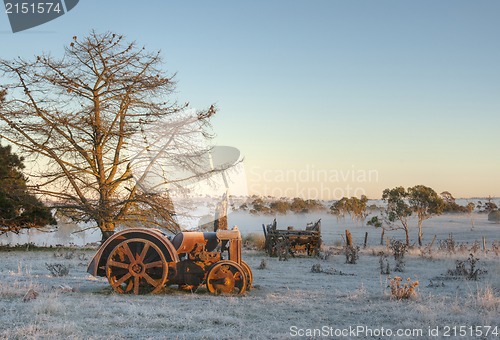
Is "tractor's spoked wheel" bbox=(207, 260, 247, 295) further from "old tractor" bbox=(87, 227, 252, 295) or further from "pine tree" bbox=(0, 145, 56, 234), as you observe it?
"pine tree" bbox=(0, 145, 56, 234)

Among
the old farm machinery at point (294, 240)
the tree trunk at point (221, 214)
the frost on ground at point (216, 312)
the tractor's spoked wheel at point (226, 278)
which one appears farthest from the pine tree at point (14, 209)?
the tractor's spoked wheel at point (226, 278)

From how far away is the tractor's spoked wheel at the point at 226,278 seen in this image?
974 centimetres

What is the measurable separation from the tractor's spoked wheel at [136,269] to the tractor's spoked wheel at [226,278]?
94 cm

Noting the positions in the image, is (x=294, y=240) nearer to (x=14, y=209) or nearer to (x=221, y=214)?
(x=221, y=214)

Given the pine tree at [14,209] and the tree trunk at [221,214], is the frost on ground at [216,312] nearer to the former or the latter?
the tree trunk at [221,214]

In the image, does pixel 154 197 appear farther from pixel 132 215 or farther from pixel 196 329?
pixel 196 329

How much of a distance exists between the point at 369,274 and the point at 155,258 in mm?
8117

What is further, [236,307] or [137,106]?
[137,106]

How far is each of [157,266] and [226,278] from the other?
138 cm

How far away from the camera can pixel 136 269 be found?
31.7 feet

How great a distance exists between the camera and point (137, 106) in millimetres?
17094

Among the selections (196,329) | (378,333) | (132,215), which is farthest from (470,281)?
(132,215)

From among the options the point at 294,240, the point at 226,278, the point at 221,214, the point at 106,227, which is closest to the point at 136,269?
the point at 226,278

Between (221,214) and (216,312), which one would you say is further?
(221,214)
